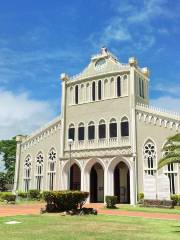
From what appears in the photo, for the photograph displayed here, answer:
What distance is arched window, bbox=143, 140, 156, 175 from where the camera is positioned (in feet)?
102

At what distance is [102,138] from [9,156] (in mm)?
27597

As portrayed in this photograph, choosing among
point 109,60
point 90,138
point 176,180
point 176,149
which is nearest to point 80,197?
point 176,149

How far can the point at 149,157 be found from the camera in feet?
103

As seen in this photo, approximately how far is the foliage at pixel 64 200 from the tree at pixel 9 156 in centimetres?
3705

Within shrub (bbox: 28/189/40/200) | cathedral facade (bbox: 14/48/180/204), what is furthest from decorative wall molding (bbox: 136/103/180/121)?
Answer: shrub (bbox: 28/189/40/200)

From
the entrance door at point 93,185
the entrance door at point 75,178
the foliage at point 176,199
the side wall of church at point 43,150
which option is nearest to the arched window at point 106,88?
the side wall of church at point 43,150

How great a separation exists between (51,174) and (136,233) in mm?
25866

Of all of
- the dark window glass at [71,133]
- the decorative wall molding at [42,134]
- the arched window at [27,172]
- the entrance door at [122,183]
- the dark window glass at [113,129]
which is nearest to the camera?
the dark window glass at [113,129]

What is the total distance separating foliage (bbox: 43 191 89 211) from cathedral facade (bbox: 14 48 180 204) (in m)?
11.6

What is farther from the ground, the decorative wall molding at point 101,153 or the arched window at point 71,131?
the arched window at point 71,131

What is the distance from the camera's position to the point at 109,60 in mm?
36594

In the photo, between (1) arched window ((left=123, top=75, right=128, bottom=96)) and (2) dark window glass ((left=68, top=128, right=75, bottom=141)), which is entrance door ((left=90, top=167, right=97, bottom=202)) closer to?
(2) dark window glass ((left=68, top=128, right=75, bottom=141))

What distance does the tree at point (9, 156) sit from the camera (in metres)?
56.5

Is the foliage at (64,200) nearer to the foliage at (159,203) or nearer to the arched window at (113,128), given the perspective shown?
the foliage at (159,203)
